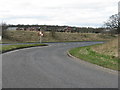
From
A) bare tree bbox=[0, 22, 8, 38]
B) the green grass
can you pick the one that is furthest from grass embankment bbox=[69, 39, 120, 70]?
bare tree bbox=[0, 22, 8, 38]

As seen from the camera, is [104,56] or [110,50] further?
[110,50]

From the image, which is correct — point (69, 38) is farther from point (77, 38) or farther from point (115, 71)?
point (115, 71)

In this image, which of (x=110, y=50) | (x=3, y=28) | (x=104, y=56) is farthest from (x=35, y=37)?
(x=104, y=56)

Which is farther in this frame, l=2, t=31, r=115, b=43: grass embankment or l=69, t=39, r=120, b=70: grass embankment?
l=2, t=31, r=115, b=43: grass embankment

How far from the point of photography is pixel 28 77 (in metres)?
11.2

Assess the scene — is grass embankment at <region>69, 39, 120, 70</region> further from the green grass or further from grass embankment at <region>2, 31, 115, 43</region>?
grass embankment at <region>2, 31, 115, 43</region>

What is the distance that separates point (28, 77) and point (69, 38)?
6944 centimetres

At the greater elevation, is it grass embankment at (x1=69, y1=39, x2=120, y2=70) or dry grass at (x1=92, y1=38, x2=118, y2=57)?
dry grass at (x1=92, y1=38, x2=118, y2=57)

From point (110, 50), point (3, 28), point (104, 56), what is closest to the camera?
point (104, 56)

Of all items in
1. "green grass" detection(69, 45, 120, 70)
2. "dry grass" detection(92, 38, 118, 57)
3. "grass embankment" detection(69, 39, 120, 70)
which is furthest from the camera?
"dry grass" detection(92, 38, 118, 57)

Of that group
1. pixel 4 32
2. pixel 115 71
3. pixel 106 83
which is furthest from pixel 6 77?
pixel 4 32

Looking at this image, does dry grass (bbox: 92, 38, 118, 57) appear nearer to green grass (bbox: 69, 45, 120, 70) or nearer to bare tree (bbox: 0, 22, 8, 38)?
green grass (bbox: 69, 45, 120, 70)

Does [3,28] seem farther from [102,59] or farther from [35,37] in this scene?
[102,59]

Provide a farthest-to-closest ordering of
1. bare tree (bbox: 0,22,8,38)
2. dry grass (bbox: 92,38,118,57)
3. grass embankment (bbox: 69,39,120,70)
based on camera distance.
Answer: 1. bare tree (bbox: 0,22,8,38)
2. dry grass (bbox: 92,38,118,57)
3. grass embankment (bbox: 69,39,120,70)
